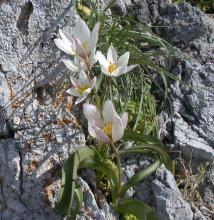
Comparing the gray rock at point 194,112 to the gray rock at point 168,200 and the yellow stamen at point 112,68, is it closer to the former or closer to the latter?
the gray rock at point 168,200

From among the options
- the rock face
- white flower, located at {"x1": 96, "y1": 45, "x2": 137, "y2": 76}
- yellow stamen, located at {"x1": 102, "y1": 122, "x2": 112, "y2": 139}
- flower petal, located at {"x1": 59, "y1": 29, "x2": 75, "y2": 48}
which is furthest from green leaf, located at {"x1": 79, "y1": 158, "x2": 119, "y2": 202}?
flower petal, located at {"x1": 59, "y1": 29, "x2": 75, "y2": 48}

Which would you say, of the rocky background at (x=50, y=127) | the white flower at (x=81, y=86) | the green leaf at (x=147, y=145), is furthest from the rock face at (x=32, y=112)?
the white flower at (x=81, y=86)

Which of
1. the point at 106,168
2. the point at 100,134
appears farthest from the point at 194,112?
the point at 100,134

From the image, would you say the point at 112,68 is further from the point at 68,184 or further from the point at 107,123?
the point at 68,184

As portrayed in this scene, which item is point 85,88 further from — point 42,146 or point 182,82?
point 182,82

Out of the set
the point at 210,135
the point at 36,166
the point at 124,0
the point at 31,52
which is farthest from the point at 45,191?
the point at 124,0

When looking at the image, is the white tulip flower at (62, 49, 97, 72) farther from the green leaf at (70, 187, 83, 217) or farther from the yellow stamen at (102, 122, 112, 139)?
the green leaf at (70, 187, 83, 217)
